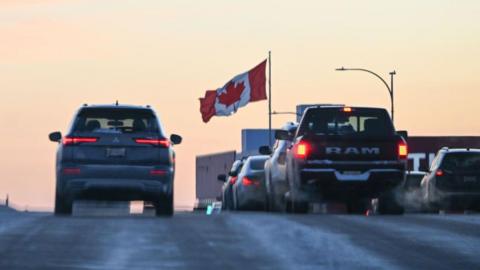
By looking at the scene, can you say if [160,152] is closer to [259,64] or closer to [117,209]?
[259,64]

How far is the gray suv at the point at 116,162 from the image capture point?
2127 cm

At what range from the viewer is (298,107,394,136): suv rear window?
24281 millimetres

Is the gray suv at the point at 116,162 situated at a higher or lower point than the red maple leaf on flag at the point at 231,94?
lower

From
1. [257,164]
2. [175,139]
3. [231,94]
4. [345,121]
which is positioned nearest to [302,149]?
[345,121]

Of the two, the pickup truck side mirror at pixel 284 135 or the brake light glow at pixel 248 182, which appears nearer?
the pickup truck side mirror at pixel 284 135

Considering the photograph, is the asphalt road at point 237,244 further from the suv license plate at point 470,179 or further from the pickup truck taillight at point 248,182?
the pickup truck taillight at point 248,182

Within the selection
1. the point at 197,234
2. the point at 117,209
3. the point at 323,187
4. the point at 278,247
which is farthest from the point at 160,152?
the point at 117,209

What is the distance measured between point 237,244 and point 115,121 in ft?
25.0

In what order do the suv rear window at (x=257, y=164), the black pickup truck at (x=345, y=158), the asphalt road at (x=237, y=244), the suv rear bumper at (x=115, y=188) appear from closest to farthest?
the asphalt road at (x=237, y=244)
the suv rear bumper at (x=115, y=188)
the black pickup truck at (x=345, y=158)
the suv rear window at (x=257, y=164)

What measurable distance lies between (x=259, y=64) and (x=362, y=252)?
173 ft

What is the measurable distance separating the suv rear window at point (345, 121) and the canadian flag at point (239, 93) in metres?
41.1

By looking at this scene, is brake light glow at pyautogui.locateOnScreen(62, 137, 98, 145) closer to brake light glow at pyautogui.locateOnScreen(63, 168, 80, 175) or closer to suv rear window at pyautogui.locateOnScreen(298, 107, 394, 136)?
brake light glow at pyautogui.locateOnScreen(63, 168, 80, 175)

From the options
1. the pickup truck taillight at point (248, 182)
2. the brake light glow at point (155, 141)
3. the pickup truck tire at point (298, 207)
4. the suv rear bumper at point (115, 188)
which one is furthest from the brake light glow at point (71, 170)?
the pickup truck taillight at point (248, 182)

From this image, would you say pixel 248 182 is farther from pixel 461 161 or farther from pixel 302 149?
pixel 302 149
